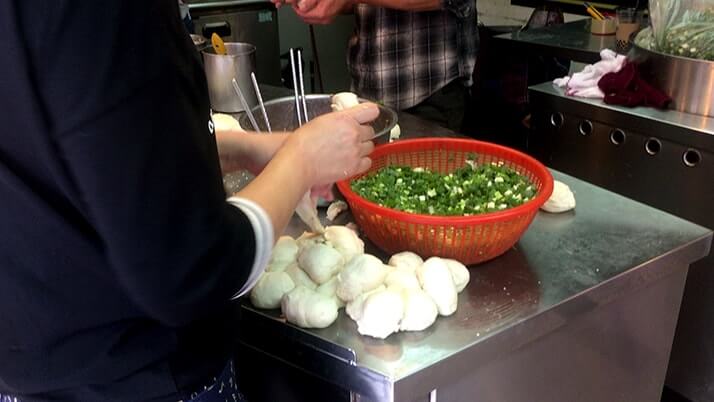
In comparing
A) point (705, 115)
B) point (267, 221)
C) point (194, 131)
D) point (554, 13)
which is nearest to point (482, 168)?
point (267, 221)

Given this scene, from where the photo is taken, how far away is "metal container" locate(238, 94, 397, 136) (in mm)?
1310

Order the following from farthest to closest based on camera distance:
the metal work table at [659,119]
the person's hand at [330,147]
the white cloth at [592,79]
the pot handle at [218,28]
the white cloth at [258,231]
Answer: the pot handle at [218,28] → the white cloth at [592,79] → the metal work table at [659,119] → the person's hand at [330,147] → the white cloth at [258,231]

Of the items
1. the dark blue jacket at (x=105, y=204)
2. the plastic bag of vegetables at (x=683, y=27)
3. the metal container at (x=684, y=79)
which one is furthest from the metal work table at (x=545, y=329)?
the plastic bag of vegetables at (x=683, y=27)

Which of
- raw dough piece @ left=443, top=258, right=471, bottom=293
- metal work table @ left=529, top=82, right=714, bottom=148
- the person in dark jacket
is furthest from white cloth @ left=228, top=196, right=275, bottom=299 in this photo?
metal work table @ left=529, top=82, right=714, bottom=148

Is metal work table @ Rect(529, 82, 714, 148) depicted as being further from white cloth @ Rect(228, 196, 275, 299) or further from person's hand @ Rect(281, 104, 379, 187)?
white cloth @ Rect(228, 196, 275, 299)

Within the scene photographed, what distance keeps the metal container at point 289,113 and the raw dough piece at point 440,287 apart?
1.48 ft

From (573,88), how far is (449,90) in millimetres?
344

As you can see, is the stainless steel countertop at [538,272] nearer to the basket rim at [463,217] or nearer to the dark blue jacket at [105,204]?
the basket rim at [463,217]

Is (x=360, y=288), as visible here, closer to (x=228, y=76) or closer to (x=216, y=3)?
(x=228, y=76)

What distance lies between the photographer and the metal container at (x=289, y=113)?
1.31 meters

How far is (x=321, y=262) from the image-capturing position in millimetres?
933

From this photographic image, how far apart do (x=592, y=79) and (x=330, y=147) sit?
1263 mm

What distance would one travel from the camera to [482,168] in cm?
112

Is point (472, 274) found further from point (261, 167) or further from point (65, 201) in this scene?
point (65, 201)
